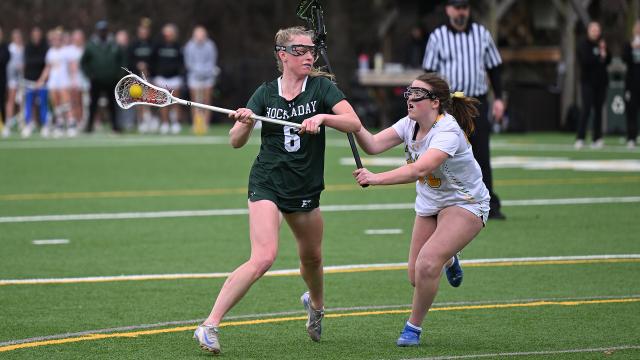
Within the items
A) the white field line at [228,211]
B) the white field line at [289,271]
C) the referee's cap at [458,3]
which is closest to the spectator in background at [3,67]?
the white field line at [228,211]

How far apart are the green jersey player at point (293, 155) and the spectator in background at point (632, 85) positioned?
56.3ft

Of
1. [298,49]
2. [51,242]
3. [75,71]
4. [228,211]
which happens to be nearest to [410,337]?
[298,49]

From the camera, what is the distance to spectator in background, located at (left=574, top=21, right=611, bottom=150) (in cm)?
2428

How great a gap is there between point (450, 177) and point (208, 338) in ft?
5.84

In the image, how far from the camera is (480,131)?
14.0m

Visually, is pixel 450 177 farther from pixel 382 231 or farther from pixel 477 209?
pixel 382 231

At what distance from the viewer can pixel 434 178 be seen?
8.34 metres

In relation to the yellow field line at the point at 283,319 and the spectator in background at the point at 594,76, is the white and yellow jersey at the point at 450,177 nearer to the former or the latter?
the yellow field line at the point at 283,319

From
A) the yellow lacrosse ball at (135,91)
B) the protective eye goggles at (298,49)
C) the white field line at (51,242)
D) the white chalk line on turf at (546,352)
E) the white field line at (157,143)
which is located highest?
the protective eye goggles at (298,49)

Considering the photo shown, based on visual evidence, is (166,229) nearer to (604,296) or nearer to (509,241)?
(509,241)

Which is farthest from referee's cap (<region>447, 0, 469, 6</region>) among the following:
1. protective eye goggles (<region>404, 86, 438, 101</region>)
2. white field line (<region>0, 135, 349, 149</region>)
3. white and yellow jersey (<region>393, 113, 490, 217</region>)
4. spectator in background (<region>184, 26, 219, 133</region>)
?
spectator in background (<region>184, 26, 219, 133</region>)

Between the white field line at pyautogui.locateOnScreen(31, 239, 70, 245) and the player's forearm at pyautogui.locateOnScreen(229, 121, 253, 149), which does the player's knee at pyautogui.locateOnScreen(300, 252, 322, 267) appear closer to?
the player's forearm at pyautogui.locateOnScreen(229, 121, 253, 149)

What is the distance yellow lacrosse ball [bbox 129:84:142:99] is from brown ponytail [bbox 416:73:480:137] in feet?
5.43

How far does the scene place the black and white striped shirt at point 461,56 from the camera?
13.8m
